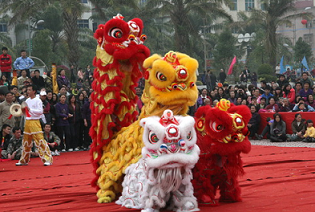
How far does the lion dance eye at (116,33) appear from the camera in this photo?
5.63 m

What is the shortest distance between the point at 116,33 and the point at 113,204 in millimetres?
1847

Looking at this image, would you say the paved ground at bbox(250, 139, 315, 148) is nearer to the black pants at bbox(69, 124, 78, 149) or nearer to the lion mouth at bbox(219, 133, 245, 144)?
the black pants at bbox(69, 124, 78, 149)

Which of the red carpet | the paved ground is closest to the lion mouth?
the red carpet

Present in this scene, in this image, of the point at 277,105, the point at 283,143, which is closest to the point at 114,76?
the point at 283,143

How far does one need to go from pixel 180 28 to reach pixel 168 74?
17193mm

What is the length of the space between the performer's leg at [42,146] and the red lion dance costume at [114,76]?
3583 mm

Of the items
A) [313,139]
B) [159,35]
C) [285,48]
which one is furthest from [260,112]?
[285,48]

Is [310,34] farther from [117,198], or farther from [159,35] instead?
[117,198]

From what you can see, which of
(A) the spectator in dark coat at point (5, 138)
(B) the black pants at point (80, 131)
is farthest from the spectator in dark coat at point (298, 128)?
(A) the spectator in dark coat at point (5, 138)

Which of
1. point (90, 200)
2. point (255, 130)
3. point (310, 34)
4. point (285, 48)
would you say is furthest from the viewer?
point (310, 34)

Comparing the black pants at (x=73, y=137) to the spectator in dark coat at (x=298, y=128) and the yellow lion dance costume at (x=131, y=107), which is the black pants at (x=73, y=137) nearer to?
the spectator in dark coat at (x=298, y=128)

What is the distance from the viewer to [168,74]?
16.2 ft

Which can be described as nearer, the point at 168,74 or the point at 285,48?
the point at 168,74

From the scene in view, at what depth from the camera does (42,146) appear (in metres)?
9.27
